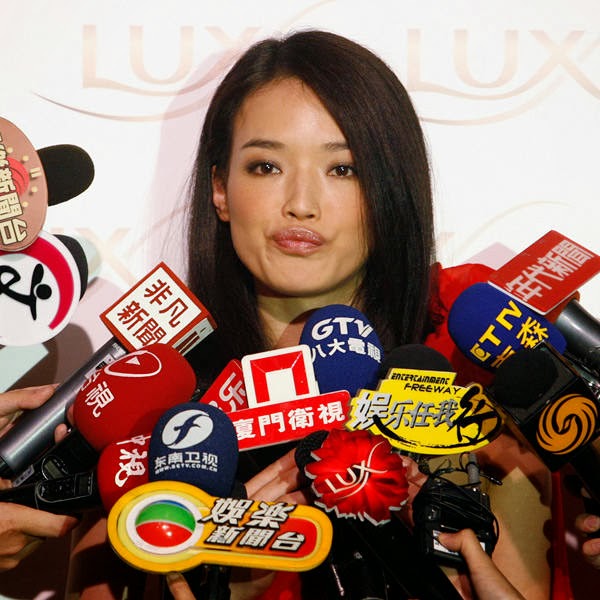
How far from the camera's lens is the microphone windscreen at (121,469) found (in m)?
1.34

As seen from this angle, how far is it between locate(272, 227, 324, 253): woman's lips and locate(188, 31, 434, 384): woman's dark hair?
12 centimetres

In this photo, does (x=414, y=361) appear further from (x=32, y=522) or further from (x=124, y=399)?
(x=32, y=522)

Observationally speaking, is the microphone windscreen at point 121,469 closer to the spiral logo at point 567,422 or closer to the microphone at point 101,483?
the microphone at point 101,483

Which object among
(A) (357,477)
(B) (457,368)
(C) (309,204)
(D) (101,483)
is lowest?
(B) (457,368)

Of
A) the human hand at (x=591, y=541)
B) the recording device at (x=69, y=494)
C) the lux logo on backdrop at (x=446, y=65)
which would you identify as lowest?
the human hand at (x=591, y=541)

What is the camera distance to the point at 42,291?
199 cm

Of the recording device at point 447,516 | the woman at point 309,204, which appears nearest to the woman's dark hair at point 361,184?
the woman at point 309,204

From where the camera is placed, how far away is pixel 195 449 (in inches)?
49.2

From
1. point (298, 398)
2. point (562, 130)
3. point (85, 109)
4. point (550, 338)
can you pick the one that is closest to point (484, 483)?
point (550, 338)

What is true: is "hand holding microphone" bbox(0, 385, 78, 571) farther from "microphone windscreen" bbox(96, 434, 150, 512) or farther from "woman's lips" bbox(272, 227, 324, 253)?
"woman's lips" bbox(272, 227, 324, 253)

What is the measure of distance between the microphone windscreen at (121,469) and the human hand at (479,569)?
43 cm

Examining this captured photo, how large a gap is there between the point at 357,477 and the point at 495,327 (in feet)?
1.42

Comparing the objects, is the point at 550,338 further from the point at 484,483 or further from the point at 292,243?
the point at 292,243

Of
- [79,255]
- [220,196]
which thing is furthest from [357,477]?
[79,255]
